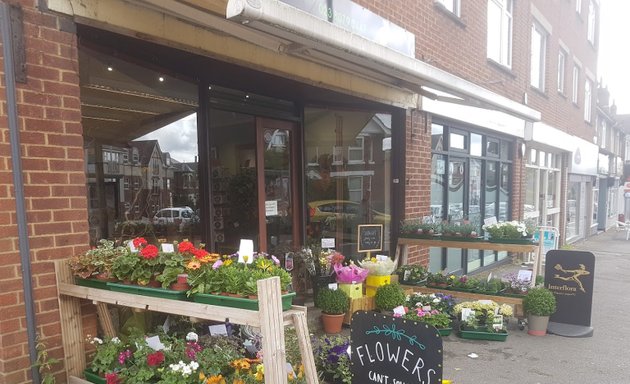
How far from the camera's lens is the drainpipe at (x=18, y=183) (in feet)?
7.92

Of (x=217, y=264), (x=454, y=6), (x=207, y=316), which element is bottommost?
(x=207, y=316)

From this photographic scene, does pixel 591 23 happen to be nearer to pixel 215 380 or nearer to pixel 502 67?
pixel 502 67

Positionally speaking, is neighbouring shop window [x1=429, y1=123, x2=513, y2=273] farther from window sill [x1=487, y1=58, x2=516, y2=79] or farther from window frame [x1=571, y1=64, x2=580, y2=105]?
window frame [x1=571, y1=64, x2=580, y2=105]

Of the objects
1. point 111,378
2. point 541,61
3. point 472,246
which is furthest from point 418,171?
point 541,61

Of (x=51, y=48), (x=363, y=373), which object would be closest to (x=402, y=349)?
(x=363, y=373)

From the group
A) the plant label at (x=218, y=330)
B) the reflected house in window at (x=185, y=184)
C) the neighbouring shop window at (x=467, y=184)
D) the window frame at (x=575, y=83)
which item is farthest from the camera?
the window frame at (x=575, y=83)

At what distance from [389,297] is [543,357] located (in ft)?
5.42

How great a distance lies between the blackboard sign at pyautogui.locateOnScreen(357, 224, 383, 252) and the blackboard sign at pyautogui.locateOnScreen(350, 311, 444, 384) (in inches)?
124

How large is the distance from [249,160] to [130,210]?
1.56m

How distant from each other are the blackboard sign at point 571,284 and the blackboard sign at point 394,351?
3756 millimetres

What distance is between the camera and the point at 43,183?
2594mm

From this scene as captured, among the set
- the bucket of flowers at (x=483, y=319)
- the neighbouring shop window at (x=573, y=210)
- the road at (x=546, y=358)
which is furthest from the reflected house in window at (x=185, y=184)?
the neighbouring shop window at (x=573, y=210)

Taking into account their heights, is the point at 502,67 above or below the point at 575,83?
below

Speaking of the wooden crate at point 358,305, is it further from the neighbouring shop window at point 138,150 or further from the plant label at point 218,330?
the neighbouring shop window at point 138,150
